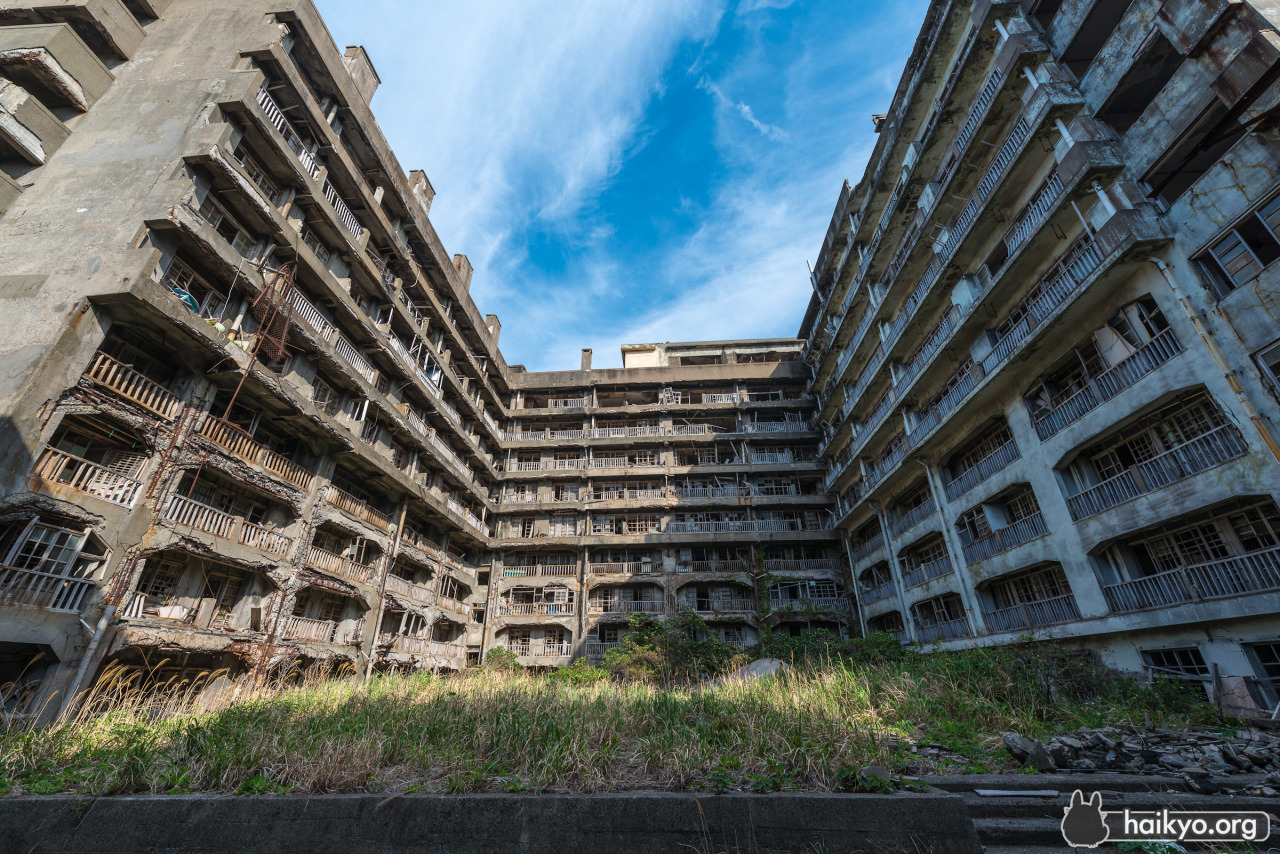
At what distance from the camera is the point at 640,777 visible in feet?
17.3

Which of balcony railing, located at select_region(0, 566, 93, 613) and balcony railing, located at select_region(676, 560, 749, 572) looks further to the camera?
balcony railing, located at select_region(676, 560, 749, 572)

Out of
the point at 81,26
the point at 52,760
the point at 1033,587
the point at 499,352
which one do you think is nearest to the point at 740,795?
the point at 52,760

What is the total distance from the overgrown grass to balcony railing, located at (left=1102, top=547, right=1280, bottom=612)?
9.67 ft

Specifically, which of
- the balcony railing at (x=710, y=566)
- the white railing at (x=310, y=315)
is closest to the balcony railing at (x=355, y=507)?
the white railing at (x=310, y=315)

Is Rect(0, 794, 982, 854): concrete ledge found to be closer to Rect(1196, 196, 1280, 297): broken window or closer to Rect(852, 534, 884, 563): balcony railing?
Rect(1196, 196, 1280, 297): broken window

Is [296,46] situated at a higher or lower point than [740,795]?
higher

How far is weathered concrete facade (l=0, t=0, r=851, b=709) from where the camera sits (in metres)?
12.4

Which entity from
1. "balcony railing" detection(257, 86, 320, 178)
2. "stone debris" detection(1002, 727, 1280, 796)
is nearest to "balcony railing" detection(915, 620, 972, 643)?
"stone debris" detection(1002, 727, 1280, 796)

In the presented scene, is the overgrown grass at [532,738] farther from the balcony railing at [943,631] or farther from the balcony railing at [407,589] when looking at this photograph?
the balcony railing at [407,589]

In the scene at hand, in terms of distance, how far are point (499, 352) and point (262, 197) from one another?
21.0 metres

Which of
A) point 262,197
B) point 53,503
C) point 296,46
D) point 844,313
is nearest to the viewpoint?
point 53,503

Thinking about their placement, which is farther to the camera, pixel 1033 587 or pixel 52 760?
pixel 1033 587

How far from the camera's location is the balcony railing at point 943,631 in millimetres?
20453

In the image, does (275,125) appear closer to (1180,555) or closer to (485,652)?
(485,652)
